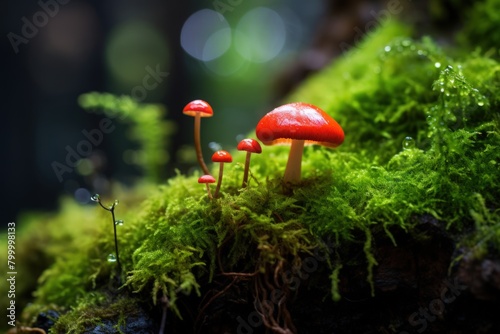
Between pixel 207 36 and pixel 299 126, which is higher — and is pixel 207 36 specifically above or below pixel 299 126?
above

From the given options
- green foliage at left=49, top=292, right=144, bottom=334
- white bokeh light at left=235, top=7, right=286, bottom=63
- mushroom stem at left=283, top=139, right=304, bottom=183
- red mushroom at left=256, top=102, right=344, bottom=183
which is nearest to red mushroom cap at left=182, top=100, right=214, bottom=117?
red mushroom at left=256, top=102, right=344, bottom=183

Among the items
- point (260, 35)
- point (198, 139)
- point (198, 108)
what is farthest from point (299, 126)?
point (260, 35)

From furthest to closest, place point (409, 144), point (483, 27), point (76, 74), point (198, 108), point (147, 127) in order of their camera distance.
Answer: point (76, 74)
point (147, 127)
point (483, 27)
point (409, 144)
point (198, 108)

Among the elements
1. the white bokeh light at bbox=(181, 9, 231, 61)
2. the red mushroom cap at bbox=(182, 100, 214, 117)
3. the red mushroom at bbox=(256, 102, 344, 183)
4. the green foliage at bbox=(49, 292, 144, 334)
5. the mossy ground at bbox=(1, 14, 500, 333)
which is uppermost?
the white bokeh light at bbox=(181, 9, 231, 61)

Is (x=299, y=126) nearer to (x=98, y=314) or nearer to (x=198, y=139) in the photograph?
(x=198, y=139)

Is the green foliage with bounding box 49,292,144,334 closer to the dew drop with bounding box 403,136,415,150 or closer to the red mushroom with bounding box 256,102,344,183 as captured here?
the red mushroom with bounding box 256,102,344,183
